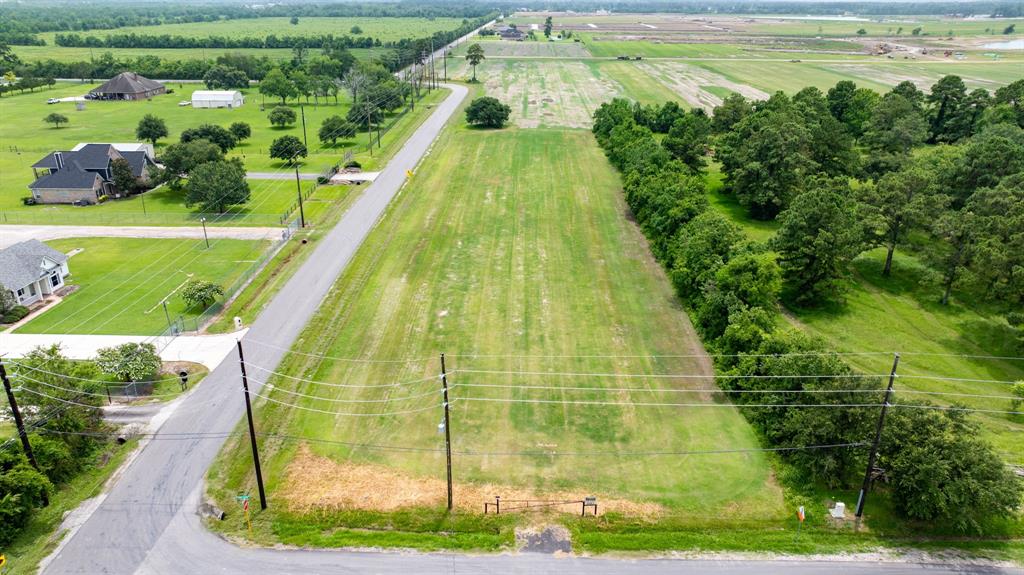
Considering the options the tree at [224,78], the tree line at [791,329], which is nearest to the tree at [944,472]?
the tree line at [791,329]

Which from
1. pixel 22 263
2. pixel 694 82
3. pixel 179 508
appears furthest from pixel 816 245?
pixel 694 82

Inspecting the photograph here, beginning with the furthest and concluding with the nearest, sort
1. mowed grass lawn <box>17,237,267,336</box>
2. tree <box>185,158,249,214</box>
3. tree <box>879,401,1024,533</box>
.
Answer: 1. tree <box>185,158,249,214</box>
2. mowed grass lawn <box>17,237,267,336</box>
3. tree <box>879,401,1024,533</box>

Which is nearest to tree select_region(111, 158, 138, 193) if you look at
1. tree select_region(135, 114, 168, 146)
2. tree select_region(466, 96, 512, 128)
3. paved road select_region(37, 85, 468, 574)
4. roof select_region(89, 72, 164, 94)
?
tree select_region(135, 114, 168, 146)

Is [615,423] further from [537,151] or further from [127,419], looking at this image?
[537,151]

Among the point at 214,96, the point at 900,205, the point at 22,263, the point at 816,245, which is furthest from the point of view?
the point at 214,96

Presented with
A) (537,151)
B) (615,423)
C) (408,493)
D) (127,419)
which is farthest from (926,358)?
(537,151)

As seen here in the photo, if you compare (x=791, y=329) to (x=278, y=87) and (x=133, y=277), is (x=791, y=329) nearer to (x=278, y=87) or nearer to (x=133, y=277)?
(x=133, y=277)

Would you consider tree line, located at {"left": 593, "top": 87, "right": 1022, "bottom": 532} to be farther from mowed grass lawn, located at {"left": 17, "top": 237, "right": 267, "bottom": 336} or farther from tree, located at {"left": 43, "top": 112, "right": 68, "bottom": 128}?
tree, located at {"left": 43, "top": 112, "right": 68, "bottom": 128}
